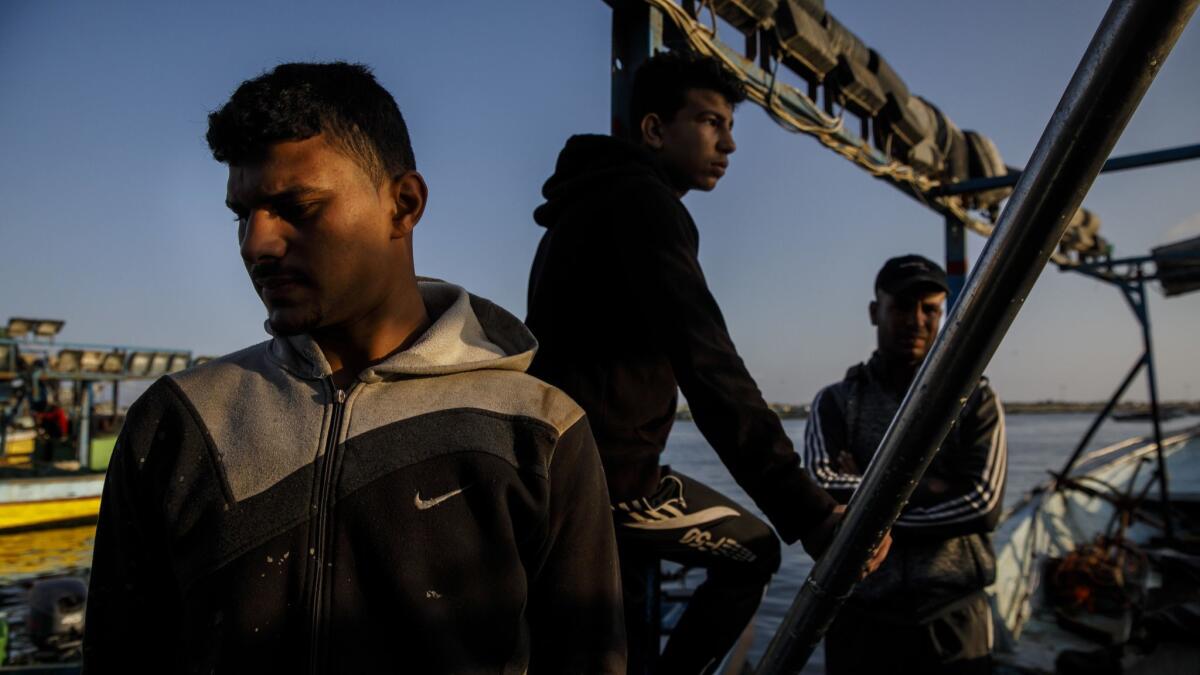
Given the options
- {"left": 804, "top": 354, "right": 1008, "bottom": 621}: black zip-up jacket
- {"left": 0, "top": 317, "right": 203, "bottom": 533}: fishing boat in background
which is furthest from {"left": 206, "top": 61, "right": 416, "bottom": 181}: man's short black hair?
{"left": 0, "top": 317, "right": 203, "bottom": 533}: fishing boat in background

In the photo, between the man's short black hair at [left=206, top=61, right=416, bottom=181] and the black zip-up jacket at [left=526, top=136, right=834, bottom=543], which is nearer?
the man's short black hair at [left=206, top=61, right=416, bottom=181]

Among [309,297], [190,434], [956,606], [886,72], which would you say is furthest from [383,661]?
[886,72]

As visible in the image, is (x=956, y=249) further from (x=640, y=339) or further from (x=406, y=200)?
(x=406, y=200)

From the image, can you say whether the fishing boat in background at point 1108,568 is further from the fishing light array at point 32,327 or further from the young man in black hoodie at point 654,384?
the fishing light array at point 32,327

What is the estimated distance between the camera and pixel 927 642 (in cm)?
279

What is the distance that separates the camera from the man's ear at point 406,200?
1.37 m

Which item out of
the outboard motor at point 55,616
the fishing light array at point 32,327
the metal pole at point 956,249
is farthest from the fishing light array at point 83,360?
the metal pole at point 956,249

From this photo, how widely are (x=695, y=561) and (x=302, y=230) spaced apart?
1.33 m

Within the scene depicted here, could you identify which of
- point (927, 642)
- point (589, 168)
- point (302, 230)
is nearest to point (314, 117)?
point (302, 230)

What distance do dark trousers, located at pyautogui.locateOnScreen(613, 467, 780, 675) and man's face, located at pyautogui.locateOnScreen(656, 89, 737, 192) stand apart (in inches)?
36.4

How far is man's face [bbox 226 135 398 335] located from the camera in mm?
1209

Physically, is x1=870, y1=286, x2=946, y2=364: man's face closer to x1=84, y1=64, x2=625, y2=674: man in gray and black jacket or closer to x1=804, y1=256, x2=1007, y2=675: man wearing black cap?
x1=804, y1=256, x2=1007, y2=675: man wearing black cap

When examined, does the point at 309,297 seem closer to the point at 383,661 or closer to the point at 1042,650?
the point at 383,661

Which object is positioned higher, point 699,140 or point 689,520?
point 699,140
